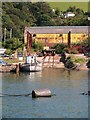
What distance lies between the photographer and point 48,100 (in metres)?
18.9

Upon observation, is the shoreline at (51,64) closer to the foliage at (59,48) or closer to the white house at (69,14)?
the foliage at (59,48)

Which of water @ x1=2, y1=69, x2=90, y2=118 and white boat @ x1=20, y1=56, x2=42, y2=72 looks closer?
water @ x1=2, y1=69, x2=90, y2=118

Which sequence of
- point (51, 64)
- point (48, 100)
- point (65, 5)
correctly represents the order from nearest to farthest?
point (48, 100)
point (51, 64)
point (65, 5)

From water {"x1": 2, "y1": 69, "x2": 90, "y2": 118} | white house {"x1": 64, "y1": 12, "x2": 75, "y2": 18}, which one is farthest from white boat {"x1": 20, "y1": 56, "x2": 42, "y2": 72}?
white house {"x1": 64, "y1": 12, "x2": 75, "y2": 18}

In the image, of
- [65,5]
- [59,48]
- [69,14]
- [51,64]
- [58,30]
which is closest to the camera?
[51,64]

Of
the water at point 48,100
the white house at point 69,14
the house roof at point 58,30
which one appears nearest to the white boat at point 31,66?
the water at point 48,100

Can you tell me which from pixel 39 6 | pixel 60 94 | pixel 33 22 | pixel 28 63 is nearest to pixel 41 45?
pixel 28 63

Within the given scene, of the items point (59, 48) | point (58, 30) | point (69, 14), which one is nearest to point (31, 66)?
point (59, 48)

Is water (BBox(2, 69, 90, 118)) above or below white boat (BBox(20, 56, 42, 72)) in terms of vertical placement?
below

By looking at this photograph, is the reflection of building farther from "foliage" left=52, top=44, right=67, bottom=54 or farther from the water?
the water

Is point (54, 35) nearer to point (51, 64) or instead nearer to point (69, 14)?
point (51, 64)

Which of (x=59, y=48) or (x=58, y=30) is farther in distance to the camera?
(x=58, y=30)

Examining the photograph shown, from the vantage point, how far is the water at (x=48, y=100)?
1639 cm

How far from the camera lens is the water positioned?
53.8ft
